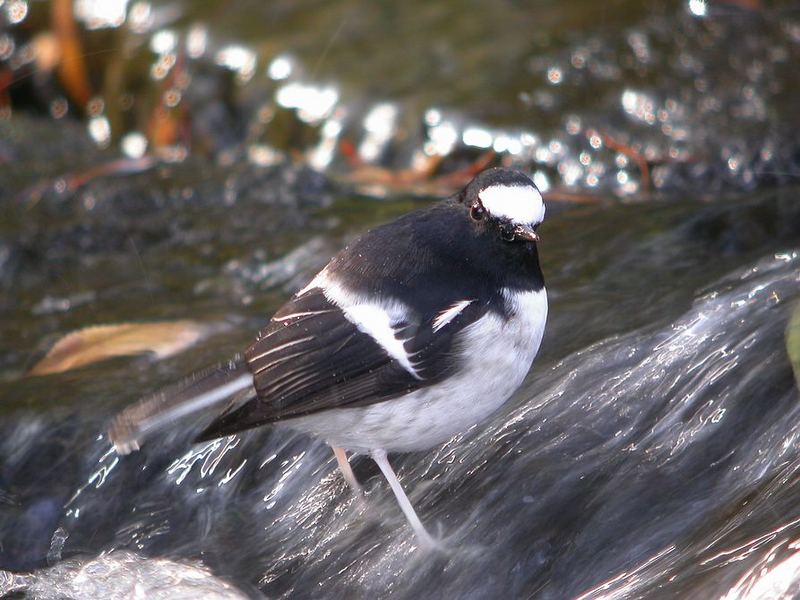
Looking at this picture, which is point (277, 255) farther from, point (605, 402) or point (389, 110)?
point (605, 402)

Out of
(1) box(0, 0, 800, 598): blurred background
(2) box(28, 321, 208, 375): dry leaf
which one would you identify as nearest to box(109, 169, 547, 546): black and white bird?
(1) box(0, 0, 800, 598): blurred background

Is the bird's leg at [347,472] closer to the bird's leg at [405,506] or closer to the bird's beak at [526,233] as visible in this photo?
the bird's leg at [405,506]

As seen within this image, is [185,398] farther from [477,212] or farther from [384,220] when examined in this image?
[384,220]

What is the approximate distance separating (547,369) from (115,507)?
4.58 feet

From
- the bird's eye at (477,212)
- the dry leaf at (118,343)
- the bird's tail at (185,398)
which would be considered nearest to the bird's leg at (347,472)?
the bird's tail at (185,398)

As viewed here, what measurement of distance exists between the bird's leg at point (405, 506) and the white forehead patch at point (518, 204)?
0.74 meters

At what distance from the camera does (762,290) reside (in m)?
3.51

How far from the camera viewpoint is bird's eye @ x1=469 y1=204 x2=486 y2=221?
120 inches

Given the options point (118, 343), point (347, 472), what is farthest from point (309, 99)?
point (347, 472)

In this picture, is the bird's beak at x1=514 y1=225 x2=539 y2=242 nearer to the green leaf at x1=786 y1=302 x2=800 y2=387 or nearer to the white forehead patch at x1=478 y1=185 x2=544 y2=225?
the white forehead patch at x1=478 y1=185 x2=544 y2=225

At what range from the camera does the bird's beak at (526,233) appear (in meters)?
2.92

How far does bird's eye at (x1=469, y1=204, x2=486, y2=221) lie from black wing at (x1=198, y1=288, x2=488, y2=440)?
0.24 metres

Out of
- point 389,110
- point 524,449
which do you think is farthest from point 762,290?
point 389,110

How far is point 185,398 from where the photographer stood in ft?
10.2
